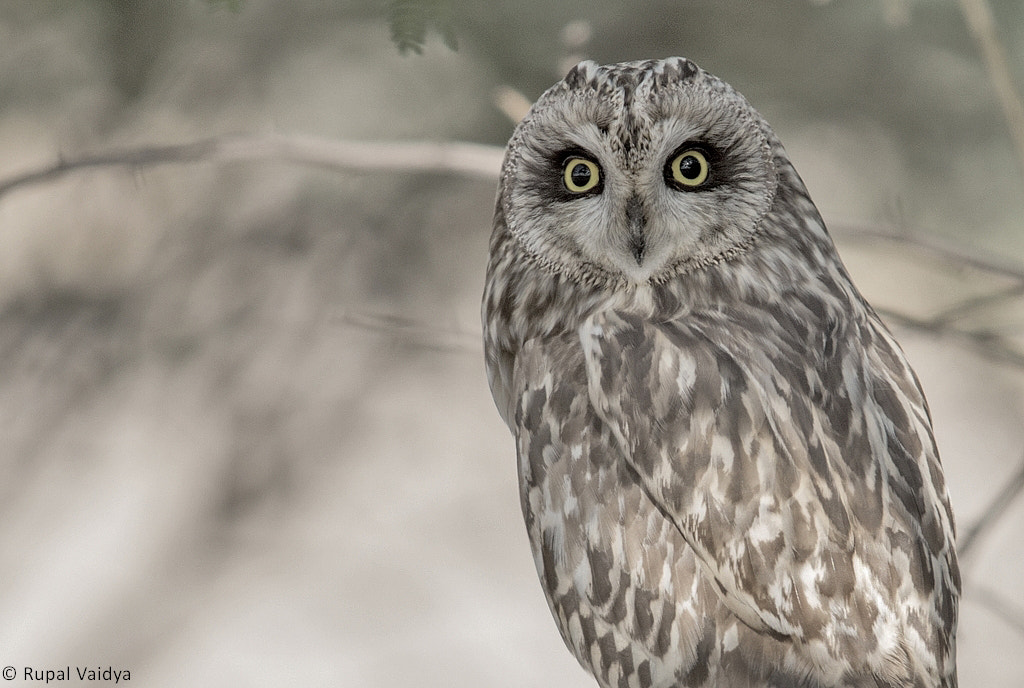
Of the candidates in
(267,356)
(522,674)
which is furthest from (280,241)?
(522,674)

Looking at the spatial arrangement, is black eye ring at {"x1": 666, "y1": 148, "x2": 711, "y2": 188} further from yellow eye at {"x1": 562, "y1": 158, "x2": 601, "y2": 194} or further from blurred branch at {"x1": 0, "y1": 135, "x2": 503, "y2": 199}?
blurred branch at {"x1": 0, "y1": 135, "x2": 503, "y2": 199}

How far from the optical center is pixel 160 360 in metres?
4.12

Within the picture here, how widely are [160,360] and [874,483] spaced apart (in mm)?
3242

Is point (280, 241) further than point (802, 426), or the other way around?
point (280, 241)

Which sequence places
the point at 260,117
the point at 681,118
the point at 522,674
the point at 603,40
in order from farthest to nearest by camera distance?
the point at 260,117
the point at 522,674
the point at 603,40
the point at 681,118

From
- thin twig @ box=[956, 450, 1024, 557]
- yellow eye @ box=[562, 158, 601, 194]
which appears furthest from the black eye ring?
thin twig @ box=[956, 450, 1024, 557]

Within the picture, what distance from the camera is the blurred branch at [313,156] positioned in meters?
1.98

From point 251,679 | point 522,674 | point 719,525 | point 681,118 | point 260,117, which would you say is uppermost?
point 681,118

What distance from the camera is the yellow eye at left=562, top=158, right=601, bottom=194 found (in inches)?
64.9

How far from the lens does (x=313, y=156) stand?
7.00ft

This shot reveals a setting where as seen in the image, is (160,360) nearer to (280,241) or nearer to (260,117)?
(280,241)

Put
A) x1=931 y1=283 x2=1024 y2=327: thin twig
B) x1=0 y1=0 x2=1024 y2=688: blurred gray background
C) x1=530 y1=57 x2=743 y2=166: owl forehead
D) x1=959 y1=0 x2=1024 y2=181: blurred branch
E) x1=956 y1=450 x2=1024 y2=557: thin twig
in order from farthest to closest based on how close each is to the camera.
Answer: x1=0 y1=0 x2=1024 y2=688: blurred gray background
x1=931 y1=283 x2=1024 y2=327: thin twig
x1=956 y1=450 x2=1024 y2=557: thin twig
x1=959 y1=0 x2=1024 y2=181: blurred branch
x1=530 y1=57 x2=743 y2=166: owl forehead

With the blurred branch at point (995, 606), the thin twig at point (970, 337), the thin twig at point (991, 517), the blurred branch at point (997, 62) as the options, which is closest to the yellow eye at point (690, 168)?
the blurred branch at point (997, 62)

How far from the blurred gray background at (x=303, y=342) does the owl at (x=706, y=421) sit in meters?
1.91
